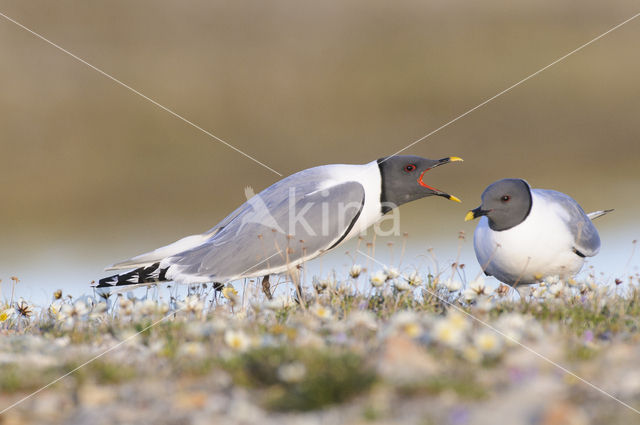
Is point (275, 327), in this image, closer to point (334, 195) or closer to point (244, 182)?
point (334, 195)

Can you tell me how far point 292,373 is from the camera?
9.74 ft

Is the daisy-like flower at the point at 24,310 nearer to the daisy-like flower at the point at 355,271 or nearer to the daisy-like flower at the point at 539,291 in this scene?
the daisy-like flower at the point at 355,271

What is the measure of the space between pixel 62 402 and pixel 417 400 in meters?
1.48

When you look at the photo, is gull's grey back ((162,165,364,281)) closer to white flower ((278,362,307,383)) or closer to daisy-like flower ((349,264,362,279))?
daisy-like flower ((349,264,362,279))

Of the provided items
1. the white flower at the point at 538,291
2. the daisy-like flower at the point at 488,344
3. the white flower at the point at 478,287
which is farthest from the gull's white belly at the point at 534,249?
the daisy-like flower at the point at 488,344

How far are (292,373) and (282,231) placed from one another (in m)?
2.97

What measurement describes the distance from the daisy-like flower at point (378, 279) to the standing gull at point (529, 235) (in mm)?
1139

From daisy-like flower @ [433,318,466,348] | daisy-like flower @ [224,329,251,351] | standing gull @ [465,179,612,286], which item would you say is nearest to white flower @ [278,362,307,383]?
daisy-like flower @ [224,329,251,351]

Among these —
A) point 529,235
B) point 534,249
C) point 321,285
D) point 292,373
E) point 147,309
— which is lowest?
point 292,373

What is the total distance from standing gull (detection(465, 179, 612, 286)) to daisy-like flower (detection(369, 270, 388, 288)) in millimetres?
1139

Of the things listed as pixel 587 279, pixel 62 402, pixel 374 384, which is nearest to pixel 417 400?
pixel 374 384

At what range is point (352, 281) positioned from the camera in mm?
5492

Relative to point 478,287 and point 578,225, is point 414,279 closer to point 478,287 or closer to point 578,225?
point 478,287

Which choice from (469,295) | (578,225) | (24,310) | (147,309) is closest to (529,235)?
(578,225)
